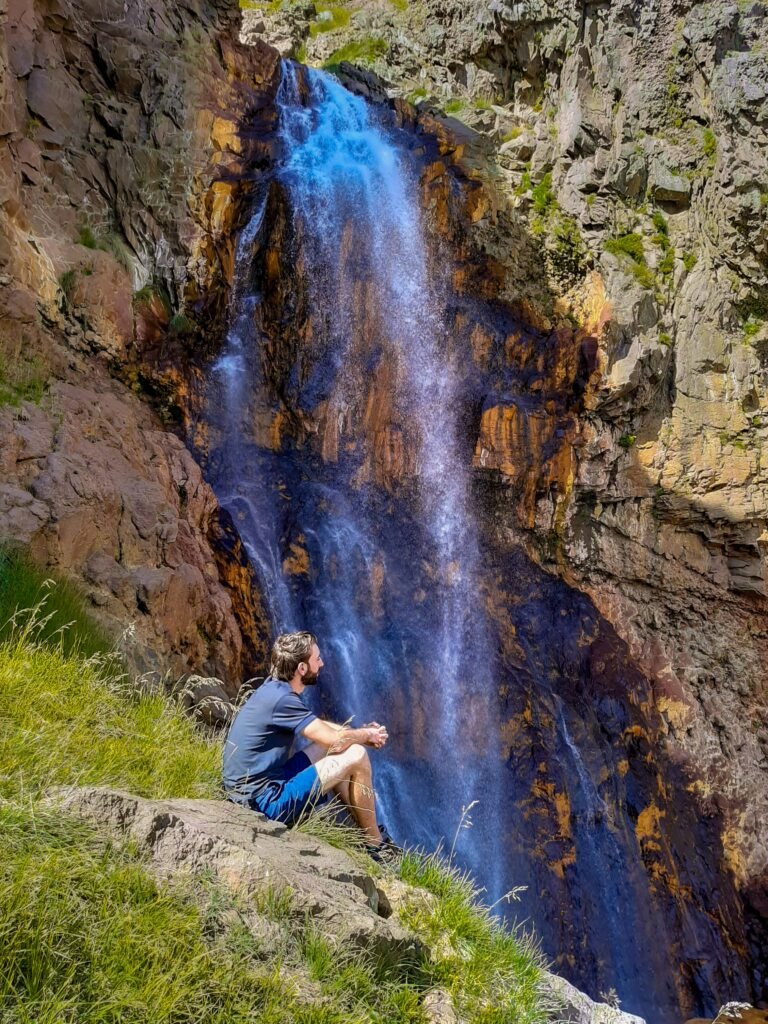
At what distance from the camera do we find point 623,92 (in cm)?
1677

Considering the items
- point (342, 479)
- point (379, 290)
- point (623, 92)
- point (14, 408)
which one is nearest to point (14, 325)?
point (14, 408)

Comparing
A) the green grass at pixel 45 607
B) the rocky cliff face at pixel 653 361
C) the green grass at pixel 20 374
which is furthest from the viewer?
the rocky cliff face at pixel 653 361

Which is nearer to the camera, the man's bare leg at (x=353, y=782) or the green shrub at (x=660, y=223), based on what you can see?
the man's bare leg at (x=353, y=782)

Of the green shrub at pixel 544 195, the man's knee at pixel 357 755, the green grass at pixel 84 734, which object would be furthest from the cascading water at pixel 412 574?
the man's knee at pixel 357 755

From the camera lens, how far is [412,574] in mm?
13219

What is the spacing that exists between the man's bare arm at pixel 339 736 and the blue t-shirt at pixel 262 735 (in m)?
0.06

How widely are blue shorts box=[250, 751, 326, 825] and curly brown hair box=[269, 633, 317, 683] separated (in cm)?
54

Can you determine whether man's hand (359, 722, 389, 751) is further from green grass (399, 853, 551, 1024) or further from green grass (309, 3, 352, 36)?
green grass (309, 3, 352, 36)

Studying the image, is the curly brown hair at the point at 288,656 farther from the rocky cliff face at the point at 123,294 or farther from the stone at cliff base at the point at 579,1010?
the stone at cliff base at the point at 579,1010

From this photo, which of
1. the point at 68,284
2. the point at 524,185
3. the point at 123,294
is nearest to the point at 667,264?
the point at 524,185

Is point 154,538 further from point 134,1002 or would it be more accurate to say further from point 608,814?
point 608,814

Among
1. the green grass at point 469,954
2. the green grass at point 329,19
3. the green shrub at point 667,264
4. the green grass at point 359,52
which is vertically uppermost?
the green grass at point 329,19

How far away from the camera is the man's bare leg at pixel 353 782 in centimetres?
431

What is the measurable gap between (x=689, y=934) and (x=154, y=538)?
10.1m
